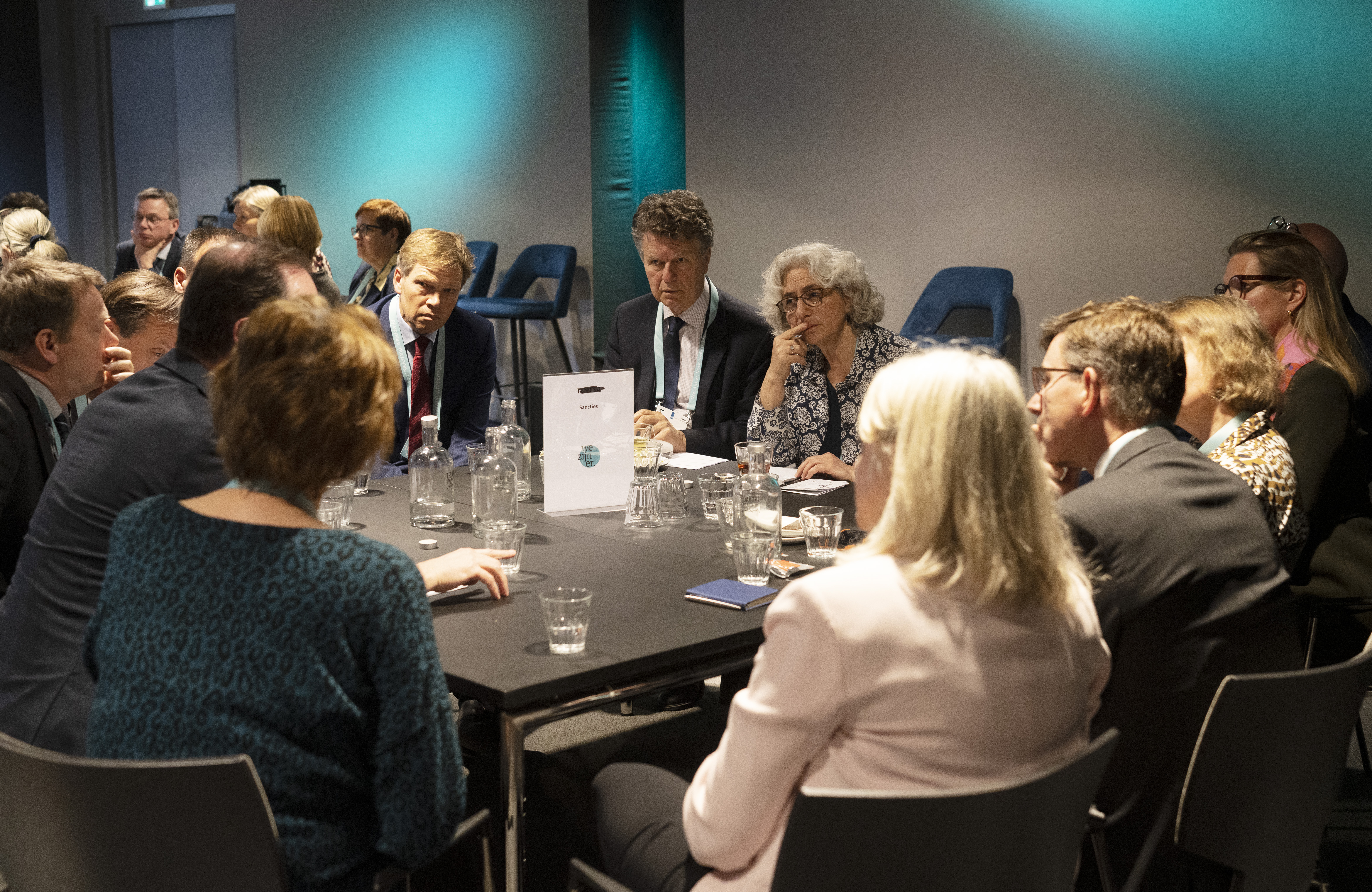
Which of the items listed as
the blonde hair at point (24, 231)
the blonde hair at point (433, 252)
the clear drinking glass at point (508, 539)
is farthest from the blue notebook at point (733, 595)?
the blonde hair at point (24, 231)

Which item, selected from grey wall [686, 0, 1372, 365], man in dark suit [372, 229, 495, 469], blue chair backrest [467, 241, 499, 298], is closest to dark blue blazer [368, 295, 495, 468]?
man in dark suit [372, 229, 495, 469]

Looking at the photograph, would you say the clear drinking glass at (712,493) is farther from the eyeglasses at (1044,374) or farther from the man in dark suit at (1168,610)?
the man in dark suit at (1168,610)

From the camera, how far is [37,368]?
2652 millimetres

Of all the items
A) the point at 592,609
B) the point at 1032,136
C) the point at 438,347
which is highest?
the point at 1032,136

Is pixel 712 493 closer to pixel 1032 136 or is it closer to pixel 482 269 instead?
pixel 1032 136

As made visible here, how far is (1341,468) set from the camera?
3.03m

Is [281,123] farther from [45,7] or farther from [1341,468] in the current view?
[1341,468]

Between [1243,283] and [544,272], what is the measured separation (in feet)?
17.5

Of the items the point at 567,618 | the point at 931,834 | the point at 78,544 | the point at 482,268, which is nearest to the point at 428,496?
the point at 78,544

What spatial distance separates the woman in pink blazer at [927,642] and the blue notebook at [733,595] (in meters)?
0.68

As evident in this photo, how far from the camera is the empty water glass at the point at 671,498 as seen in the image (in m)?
2.85

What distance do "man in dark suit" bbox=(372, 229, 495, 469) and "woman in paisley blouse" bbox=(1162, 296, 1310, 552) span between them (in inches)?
87.0

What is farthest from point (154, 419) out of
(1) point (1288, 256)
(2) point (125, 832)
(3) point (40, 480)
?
(1) point (1288, 256)

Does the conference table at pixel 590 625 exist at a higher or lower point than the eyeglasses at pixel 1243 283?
lower
